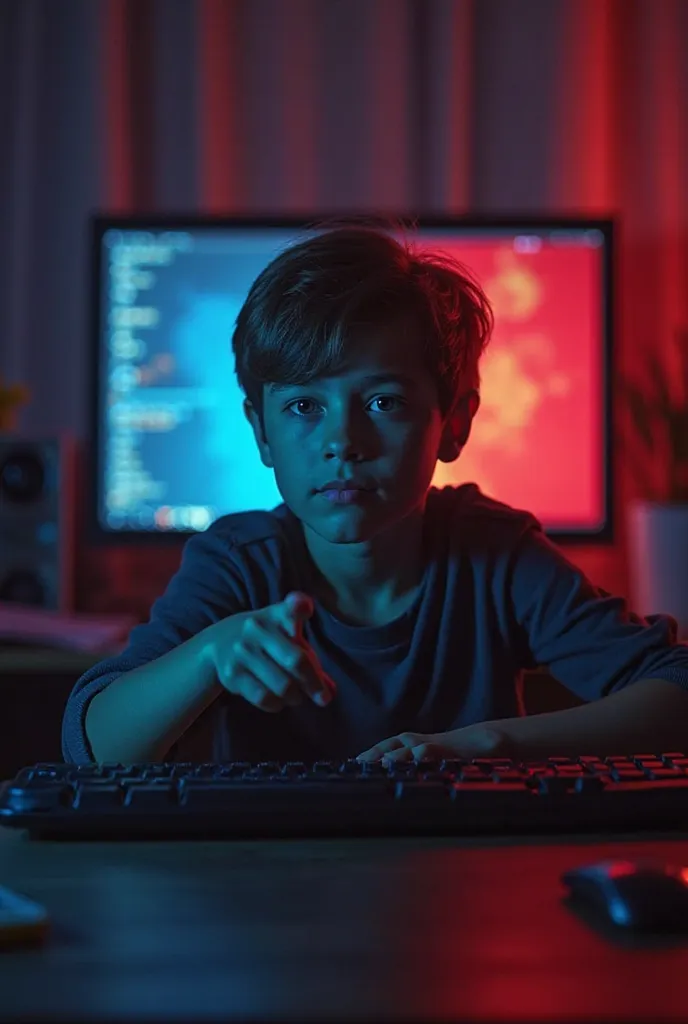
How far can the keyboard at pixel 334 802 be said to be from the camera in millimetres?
645

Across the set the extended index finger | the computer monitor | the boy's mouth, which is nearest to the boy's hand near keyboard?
the extended index finger

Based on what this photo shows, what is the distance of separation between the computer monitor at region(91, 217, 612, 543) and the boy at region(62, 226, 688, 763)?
705mm

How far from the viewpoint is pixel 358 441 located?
925 mm

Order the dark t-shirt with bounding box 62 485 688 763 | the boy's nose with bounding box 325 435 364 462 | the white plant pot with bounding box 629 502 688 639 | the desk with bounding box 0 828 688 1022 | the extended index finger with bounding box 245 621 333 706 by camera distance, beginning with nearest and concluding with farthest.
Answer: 1. the desk with bounding box 0 828 688 1022
2. the extended index finger with bounding box 245 621 333 706
3. the boy's nose with bounding box 325 435 364 462
4. the dark t-shirt with bounding box 62 485 688 763
5. the white plant pot with bounding box 629 502 688 639

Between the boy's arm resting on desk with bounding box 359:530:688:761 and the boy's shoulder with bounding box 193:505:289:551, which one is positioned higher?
the boy's shoulder with bounding box 193:505:289:551

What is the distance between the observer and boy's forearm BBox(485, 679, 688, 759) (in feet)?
2.85

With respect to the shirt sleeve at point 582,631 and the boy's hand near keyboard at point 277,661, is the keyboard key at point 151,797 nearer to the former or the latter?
the boy's hand near keyboard at point 277,661

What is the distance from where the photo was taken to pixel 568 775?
70 cm

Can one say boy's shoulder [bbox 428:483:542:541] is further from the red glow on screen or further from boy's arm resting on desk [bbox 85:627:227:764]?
the red glow on screen

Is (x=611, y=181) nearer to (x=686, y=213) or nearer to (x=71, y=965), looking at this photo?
(x=686, y=213)

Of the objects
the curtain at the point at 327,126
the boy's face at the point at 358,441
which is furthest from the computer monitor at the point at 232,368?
the boy's face at the point at 358,441

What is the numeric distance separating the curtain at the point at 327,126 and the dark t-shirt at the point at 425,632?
1.19 meters

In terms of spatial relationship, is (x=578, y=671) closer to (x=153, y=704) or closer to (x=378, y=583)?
(x=378, y=583)

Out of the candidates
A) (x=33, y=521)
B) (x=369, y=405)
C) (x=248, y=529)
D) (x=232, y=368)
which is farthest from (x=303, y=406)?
(x=33, y=521)
